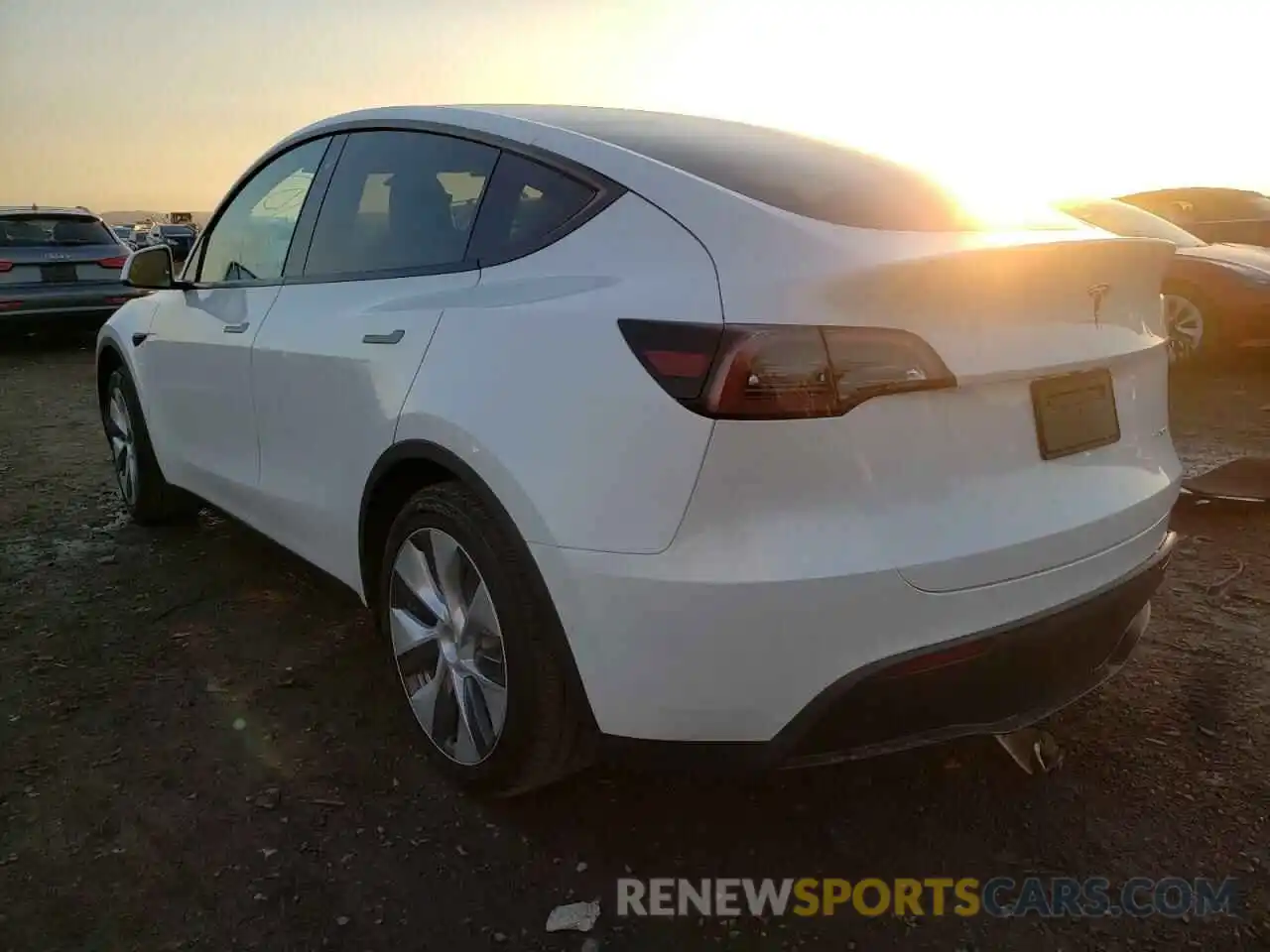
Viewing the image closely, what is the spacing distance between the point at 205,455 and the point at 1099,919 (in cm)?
319

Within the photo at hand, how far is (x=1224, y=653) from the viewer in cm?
325

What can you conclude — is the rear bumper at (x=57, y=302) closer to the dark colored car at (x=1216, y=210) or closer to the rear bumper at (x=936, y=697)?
the rear bumper at (x=936, y=697)

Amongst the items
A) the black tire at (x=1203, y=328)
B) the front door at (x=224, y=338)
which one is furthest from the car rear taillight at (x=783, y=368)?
the black tire at (x=1203, y=328)

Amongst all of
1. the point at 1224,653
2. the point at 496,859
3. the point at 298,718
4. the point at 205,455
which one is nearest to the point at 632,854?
the point at 496,859

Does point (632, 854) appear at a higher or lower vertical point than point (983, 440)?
lower

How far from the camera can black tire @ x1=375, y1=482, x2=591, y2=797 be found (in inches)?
84.6

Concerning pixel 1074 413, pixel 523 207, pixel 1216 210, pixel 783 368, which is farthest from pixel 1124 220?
pixel 783 368

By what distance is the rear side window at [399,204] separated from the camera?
2.65 meters

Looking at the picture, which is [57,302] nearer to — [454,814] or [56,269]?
[56,269]

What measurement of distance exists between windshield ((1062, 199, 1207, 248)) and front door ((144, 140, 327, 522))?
19.9 ft

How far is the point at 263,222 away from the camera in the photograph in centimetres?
370

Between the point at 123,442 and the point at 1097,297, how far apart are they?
165 inches

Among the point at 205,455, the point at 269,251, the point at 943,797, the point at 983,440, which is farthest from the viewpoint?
the point at 205,455

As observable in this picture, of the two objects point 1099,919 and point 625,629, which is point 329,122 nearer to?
point 625,629
